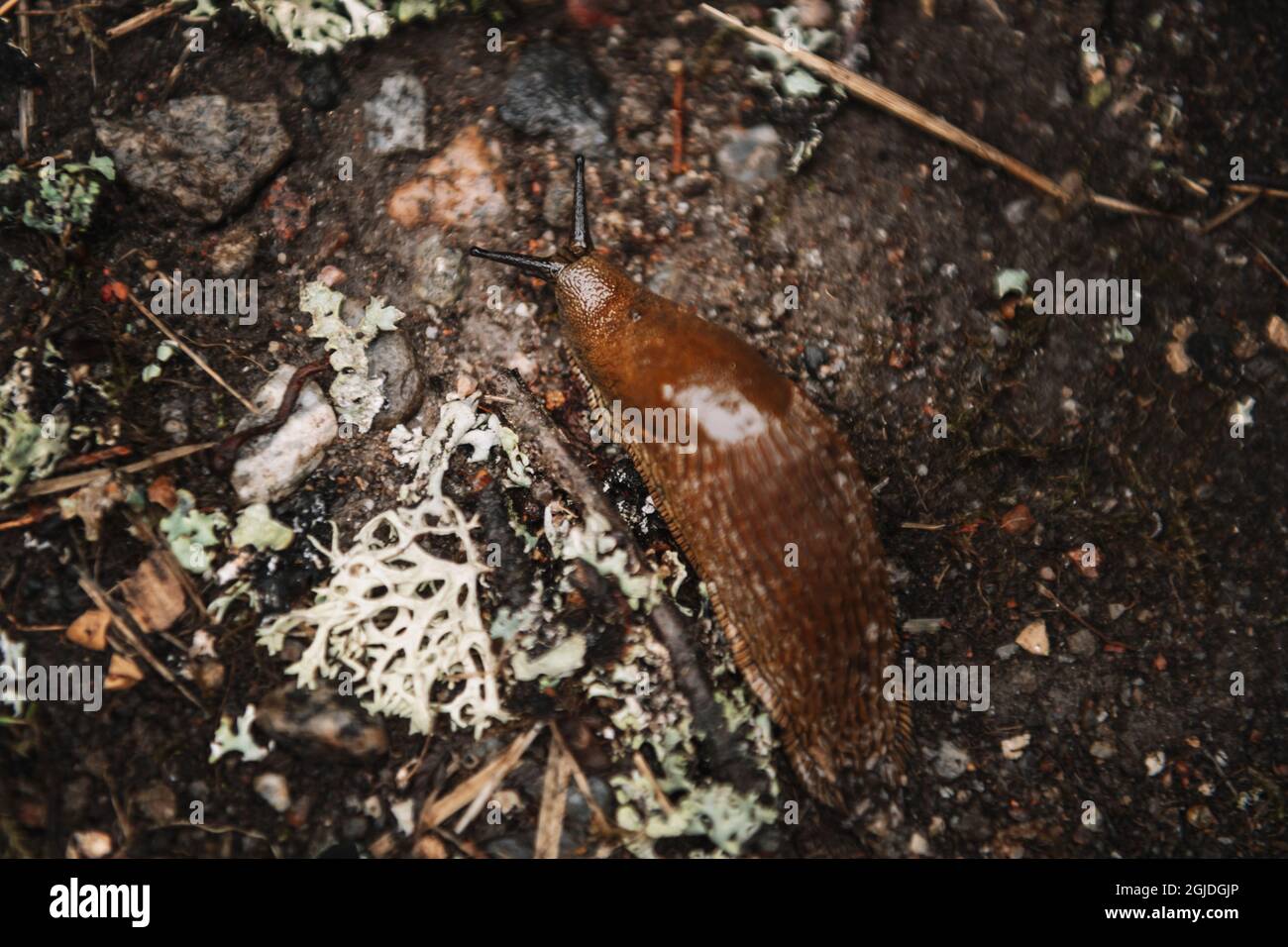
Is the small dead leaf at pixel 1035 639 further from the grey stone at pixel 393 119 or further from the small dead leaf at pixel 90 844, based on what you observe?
the small dead leaf at pixel 90 844

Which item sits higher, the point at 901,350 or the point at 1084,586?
the point at 901,350

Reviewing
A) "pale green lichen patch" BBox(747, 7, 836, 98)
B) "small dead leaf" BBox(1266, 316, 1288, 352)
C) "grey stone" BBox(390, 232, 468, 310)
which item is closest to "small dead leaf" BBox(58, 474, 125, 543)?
"grey stone" BBox(390, 232, 468, 310)

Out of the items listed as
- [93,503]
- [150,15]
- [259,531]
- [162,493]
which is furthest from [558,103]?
[93,503]

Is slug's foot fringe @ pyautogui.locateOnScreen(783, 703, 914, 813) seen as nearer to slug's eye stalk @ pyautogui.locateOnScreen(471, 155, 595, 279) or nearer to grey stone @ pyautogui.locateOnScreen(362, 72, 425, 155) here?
slug's eye stalk @ pyautogui.locateOnScreen(471, 155, 595, 279)

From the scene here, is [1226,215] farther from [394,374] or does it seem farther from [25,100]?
[25,100]

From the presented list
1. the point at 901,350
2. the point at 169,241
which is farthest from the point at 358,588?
the point at 901,350

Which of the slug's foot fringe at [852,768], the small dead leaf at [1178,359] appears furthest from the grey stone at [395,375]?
the small dead leaf at [1178,359]
